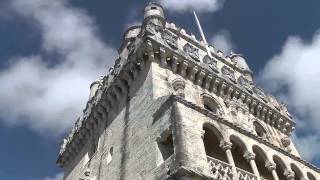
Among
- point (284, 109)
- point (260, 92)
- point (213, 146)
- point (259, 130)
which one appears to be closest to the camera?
point (213, 146)

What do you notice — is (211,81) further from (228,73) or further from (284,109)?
(284,109)

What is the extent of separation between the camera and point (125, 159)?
14.6 meters

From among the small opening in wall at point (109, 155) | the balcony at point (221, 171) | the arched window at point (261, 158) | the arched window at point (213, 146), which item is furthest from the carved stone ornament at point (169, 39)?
the balcony at point (221, 171)

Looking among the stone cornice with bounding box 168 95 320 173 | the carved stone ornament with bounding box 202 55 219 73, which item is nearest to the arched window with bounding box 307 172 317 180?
the stone cornice with bounding box 168 95 320 173

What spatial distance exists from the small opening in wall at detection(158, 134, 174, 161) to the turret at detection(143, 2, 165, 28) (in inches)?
322

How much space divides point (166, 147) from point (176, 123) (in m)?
1.36

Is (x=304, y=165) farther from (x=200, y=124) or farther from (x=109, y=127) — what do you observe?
(x=109, y=127)

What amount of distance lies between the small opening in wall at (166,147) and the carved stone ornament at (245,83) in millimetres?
9272

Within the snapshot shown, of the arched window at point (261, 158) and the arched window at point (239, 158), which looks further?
the arched window at point (239, 158)

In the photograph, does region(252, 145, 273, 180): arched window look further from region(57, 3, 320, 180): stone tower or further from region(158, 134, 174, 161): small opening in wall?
region(158, 134, 174, 161): small opening in wall

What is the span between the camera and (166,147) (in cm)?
1257

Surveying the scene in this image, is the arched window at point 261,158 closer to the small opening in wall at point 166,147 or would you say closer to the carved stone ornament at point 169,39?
the small opening in wall at point 166,147

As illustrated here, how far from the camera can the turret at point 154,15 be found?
778 inches

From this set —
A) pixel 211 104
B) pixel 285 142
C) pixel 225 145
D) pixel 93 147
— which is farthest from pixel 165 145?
pixel 285 142
